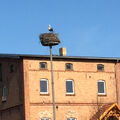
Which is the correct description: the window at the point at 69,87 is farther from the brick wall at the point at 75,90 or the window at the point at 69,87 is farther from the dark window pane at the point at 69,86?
the brick wall at the point at 75,90

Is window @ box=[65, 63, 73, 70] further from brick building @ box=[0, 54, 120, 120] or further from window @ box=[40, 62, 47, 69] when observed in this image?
window @ box=[40, 62, 47, 69]

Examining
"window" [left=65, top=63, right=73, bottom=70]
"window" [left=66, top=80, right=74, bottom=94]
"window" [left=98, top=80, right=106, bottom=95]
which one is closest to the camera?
"window" [left=66, top=80, right=74, bottom=94]

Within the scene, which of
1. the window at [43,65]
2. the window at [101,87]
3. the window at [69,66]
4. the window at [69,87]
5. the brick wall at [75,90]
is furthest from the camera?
the window at [101,87]

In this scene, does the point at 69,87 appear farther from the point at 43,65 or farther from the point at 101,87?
the point at 101,87

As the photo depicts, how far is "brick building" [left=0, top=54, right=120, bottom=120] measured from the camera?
144 feet

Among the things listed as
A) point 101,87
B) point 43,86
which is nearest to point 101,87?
point 101,87

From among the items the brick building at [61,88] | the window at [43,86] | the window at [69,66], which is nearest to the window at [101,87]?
the brick building at [61,88]

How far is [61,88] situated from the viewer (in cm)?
4503

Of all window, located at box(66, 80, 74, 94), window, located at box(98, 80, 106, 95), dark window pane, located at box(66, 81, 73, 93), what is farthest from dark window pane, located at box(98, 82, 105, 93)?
dark window pane, located at box(66, 81, 73, 93)

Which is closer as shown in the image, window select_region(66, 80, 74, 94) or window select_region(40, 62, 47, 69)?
window select_region(40, 62, 47, 69)

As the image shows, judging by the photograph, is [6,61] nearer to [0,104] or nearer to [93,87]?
[0,104]

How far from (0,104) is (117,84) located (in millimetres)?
12370

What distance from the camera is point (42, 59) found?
44625 millimetres

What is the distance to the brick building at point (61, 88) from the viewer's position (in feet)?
144
